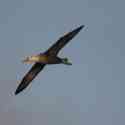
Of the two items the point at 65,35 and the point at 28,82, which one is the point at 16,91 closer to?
the point at 28,82

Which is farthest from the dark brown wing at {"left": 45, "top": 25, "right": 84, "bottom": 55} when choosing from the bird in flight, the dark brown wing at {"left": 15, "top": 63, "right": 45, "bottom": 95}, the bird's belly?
Result: the dark brown wing at {"left": 15, "top": 63, "right": 45, "bottom": 95}

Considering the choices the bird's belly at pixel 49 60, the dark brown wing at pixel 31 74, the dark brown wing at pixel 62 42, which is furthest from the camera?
the dark brown wing at pixel 31 74

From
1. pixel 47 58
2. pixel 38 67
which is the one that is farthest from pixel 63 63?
pixel 38 67

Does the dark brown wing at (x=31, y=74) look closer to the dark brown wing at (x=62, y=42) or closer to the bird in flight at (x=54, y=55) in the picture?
the bird in flight at (x=54, y=55)

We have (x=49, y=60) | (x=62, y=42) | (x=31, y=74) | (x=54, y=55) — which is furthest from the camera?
(x=31, y=74)

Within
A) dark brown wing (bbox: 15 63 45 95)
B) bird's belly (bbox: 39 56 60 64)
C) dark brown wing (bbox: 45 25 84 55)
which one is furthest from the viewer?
dark brown wing (bbox: 15 63 45 95)

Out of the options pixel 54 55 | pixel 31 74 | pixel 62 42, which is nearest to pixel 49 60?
pixel 54 55

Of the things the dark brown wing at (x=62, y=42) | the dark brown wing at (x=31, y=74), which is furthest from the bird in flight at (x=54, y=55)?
the dark brown wing at (x=31, y=74)

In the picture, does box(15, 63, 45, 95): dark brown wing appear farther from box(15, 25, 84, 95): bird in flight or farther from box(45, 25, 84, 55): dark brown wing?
box(45, 25, 84, 55): dark brown wing

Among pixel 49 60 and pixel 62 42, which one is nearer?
pixel 49 60

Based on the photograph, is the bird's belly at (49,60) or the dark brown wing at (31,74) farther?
the dark brown wing at (31,74)

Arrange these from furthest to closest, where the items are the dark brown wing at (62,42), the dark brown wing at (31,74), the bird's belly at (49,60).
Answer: the dark brown wing at (31,74)
the dark brown wing at (62,42)
the bird's belly at (49,60)

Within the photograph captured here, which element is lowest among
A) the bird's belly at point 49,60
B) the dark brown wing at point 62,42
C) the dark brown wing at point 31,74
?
the dark brown wing at point 31,74

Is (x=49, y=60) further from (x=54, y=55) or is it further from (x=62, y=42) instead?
(x=62, y=42)
